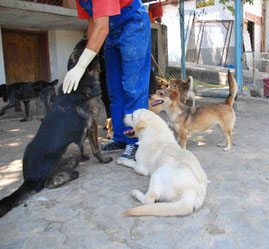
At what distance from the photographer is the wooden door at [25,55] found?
8420 mm

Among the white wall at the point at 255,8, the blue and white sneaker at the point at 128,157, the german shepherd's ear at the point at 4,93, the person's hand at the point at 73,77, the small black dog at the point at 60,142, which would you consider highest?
the white wall at the point at 255,8

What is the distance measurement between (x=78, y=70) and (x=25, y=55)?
6.95 metres

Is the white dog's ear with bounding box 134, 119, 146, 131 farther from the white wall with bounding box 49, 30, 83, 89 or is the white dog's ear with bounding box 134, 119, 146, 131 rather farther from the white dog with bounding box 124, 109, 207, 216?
the white wall with bounding box 49, 30, 83, 89

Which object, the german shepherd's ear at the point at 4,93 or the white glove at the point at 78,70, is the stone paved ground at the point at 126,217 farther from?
the german shepherd's ear at the point at 4,93

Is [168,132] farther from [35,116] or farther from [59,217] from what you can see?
[35,116]

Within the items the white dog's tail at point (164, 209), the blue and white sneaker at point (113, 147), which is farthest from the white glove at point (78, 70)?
the white dog's tail at point (164, 209)

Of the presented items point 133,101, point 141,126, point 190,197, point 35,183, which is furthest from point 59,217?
point 133,101

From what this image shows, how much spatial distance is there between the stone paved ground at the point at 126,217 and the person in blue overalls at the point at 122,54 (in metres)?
0.70

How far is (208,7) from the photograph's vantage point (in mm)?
15406

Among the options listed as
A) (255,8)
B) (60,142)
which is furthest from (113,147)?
(255,8)

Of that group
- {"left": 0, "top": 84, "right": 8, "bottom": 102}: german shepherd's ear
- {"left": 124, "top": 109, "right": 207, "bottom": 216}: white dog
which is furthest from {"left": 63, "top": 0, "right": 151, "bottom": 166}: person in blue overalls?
{"left": 0, "top": 84, "right": 8, "bottom": 102}: german shepherd's ear

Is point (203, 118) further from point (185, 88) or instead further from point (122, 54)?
point (185, 88)

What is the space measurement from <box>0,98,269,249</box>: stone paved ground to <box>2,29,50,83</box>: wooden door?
6.08m

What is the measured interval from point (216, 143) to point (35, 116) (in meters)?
4.59
